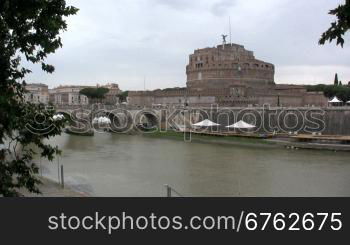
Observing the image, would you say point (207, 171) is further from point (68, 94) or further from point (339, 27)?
point (68, 94)

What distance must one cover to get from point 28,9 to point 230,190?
10195 millimetres

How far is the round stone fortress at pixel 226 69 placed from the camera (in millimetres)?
54562

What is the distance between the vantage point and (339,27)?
446 cm

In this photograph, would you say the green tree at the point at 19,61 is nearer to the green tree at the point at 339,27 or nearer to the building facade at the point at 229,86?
the green tree at the point at 339,27

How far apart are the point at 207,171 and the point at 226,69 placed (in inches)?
1493

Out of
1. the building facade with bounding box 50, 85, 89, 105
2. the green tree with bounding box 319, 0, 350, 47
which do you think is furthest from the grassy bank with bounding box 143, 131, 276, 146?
the building facade with bounding box 50, 85, 89, 105

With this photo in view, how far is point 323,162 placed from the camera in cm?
2081

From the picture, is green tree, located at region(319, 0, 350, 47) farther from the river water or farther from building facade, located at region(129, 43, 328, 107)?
building facade, located at region(129, 43, 328, 107)

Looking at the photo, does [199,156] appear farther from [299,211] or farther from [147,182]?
[299,211]

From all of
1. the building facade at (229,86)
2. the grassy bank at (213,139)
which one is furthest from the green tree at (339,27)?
the building facade at (229,86)

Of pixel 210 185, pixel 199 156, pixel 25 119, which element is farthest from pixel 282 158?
pixel 25 119

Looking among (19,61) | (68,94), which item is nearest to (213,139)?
(19,61)

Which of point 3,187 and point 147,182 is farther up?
point 3,187

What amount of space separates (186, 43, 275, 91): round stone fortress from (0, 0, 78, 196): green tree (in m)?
47.5
